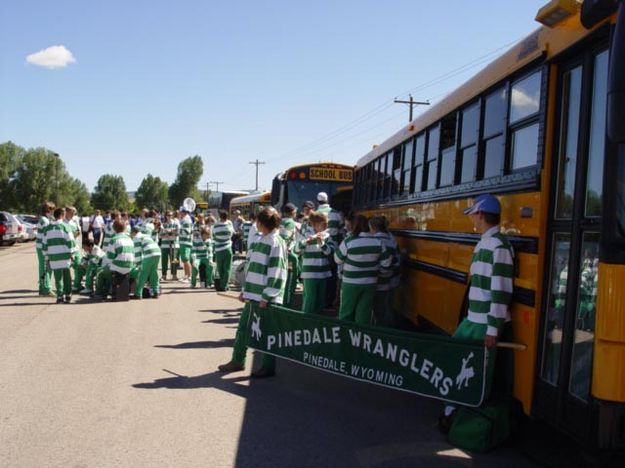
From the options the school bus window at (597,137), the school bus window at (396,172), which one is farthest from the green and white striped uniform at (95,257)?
the school bus window at (597,137)

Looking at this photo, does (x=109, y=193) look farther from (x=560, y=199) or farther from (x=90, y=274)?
(x=560, y=199)

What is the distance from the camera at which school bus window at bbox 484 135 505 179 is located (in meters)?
4.82

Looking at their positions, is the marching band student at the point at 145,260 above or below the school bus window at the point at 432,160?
below

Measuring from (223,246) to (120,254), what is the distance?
216 cm

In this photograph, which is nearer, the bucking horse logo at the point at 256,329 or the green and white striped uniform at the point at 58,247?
the bucking horse logo at the point at 256,329

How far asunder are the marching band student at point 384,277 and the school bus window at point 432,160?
653 millimetres

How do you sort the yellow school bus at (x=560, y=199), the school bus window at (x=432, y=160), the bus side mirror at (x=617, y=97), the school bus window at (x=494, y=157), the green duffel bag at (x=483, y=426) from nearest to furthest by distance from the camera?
1. the bus side mirror at (x=617, y=97)
2. the yellow school bus at (x=560, y=199)
3. the green duffel bag at (x=483, y=426)
4. the school bus window at (x=494, y=157)
5. the school bus window at (x=432, y=160)

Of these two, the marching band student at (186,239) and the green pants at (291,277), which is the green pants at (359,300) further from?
the marching band student at (186,239)

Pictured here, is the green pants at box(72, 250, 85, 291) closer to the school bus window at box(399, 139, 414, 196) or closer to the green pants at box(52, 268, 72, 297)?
the green pants at box(52, 268, 72, 297)

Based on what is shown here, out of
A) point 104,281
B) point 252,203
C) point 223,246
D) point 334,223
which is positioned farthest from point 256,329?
point 252,203

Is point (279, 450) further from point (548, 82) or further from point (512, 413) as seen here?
point (548, 82)

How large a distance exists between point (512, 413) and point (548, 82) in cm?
246

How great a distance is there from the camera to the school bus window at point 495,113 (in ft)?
15.9

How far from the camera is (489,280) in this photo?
171 inches
